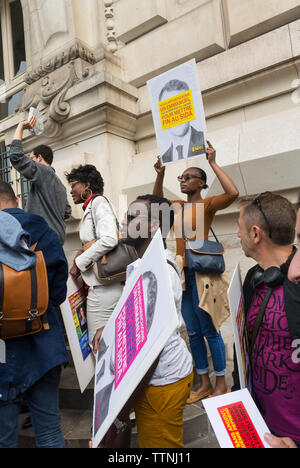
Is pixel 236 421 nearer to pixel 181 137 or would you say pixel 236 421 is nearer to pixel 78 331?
pixel 78 331

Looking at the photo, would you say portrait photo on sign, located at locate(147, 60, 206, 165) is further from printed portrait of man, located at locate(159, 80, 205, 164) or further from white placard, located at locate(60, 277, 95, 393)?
white placard, located at locate(60, 277, 95, 393)

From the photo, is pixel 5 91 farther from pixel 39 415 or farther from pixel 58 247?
pixel 39 415

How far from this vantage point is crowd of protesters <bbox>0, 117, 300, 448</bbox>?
1.21 metres

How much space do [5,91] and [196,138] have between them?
5.79m

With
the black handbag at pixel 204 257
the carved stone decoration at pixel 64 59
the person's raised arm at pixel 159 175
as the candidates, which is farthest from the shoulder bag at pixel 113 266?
the carved stone decoration at pixel 64 59

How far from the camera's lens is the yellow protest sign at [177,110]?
2.68m

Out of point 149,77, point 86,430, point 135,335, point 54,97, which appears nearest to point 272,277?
point 135,335

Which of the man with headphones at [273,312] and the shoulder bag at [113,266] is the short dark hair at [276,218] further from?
the shoulder bag at [113,266]

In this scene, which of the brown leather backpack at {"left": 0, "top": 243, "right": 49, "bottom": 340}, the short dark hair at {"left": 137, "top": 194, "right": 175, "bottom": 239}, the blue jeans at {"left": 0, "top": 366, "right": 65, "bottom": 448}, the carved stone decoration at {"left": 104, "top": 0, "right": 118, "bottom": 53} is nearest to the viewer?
the brown leather backpack at {"left": 0, "top": 243, "right": 49, "bottom": 340}

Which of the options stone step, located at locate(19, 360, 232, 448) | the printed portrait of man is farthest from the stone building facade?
stone step, located at locate(19, 360, 232, 448)

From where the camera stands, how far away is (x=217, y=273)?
262cm

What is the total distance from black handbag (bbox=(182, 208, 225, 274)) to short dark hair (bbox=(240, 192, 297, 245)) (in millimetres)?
1163

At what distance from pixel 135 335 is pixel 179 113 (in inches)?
87.3

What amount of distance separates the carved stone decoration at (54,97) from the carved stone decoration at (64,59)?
4.3 inches
